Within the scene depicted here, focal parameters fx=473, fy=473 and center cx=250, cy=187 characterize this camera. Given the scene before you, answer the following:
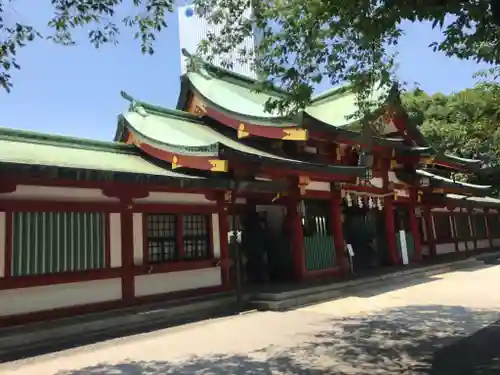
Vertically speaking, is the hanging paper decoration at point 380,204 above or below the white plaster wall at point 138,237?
above

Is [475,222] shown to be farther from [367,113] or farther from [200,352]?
[200,352]

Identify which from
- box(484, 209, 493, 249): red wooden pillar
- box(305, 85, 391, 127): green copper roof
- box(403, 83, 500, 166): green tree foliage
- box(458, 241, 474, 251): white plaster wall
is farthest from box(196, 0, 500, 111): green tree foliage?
box(484, 209, 493, 249): red wooden pillar

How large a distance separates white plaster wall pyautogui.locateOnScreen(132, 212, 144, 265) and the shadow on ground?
3.20 metres

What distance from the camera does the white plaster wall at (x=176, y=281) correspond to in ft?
34.6

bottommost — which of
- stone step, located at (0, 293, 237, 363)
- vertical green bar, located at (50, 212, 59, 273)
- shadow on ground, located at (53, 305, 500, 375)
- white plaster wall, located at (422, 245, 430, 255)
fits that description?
shadow on ground, located at (53, 305, 500, 375)

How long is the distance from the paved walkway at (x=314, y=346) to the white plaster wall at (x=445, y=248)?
12.2 metres

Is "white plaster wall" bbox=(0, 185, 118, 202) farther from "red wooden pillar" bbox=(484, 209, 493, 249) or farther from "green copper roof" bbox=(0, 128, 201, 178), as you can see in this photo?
"red wooden pillar" bbox=(484, 209, 493, 249)

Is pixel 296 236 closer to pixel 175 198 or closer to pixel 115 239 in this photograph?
pixel 175 198

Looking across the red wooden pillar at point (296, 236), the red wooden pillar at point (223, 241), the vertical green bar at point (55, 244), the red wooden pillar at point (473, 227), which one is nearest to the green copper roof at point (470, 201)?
the red wooden pillar at point (473, 227)

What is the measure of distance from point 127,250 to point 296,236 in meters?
5.58

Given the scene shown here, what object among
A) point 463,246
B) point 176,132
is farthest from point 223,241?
point 463,246

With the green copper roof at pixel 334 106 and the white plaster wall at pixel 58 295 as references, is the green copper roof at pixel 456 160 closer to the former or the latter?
the green copper roof at pixel 334 106

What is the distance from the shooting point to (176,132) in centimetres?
1442

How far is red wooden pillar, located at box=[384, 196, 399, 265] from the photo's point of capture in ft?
60.7
